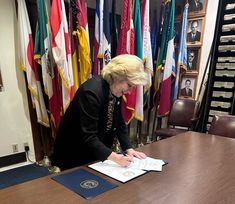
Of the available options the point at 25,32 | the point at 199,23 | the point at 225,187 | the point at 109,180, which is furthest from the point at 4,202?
the point at 199,23

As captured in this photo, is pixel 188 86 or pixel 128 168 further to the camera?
pixel 188 86

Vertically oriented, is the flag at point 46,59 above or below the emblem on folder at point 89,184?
above

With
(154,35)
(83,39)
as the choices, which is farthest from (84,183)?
(154,35)

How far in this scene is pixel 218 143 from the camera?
5.71ft

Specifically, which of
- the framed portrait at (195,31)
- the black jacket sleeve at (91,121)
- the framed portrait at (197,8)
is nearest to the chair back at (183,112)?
the framed portrait at (195,31)

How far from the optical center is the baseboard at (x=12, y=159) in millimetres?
2674

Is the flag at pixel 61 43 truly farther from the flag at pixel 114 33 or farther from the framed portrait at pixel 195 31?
the framed portrait at pixel 195 31

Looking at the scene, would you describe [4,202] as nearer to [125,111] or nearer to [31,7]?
[125,111]

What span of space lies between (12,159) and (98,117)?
1.98 metres

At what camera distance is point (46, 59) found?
7.86 ft

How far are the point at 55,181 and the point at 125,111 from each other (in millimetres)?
1915

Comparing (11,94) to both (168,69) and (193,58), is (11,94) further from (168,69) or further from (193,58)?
(193,58)

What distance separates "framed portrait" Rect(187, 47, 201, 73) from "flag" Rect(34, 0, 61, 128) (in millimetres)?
2076

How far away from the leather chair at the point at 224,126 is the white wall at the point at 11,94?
218cm
